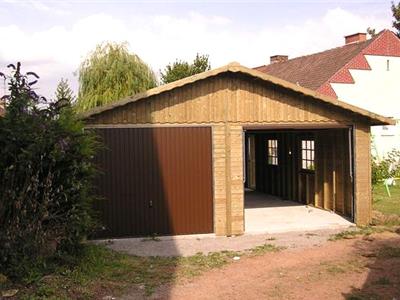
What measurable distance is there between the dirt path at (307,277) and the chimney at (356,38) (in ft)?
70.1

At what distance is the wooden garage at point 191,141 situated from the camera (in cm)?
1152

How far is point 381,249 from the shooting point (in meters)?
10.1

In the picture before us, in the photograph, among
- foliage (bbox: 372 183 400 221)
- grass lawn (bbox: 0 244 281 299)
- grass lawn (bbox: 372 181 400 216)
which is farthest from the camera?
grass lawn (bbox: 372 181 400 216)

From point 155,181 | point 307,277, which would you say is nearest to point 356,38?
point 155,181

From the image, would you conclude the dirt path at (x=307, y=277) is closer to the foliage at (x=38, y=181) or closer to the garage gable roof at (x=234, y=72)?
the foliage at (x=38, y=181)

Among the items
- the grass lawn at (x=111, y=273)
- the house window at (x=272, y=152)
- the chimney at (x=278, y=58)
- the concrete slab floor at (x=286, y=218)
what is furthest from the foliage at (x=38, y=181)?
the chimney at (x=278, y=58)

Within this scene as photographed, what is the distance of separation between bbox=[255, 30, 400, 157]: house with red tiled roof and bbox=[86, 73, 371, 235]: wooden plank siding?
12.6 m

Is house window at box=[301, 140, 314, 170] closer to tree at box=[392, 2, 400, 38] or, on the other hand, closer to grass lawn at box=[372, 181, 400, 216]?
grass lawn at box=[372, 181, 400, 216]

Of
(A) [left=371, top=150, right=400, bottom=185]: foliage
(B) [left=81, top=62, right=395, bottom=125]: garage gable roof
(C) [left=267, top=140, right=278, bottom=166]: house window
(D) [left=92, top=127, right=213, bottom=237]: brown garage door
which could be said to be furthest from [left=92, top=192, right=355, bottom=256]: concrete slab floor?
(A) [left=371, top=150, right=400, bottom=185]: foliage

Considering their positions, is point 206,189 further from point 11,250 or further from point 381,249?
point 11,250

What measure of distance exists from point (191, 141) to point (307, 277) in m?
4.55

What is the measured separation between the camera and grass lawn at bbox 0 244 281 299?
7.28m

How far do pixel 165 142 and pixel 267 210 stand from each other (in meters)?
5.36

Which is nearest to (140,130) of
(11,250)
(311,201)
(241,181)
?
(241,181)
